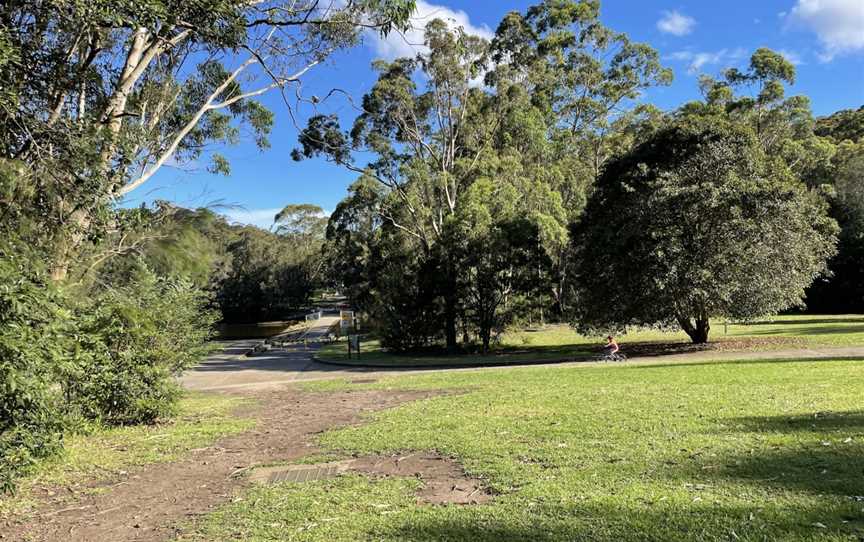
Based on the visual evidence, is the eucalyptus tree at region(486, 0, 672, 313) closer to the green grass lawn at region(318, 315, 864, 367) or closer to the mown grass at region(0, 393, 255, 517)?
the green grass lawn at region(318, 315, 864, 367)

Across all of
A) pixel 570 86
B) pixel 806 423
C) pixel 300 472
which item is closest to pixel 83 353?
pixel 300 472

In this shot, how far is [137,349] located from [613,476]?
6.70 m

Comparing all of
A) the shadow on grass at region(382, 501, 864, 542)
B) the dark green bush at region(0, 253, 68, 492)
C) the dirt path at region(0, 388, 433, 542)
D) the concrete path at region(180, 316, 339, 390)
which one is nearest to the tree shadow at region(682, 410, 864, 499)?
the shadow on grass at region(382, 501, 864, 542)

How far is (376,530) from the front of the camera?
3.86 m

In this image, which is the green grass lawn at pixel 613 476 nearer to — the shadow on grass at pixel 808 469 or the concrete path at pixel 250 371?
the shadow on grass at pixel 808 469

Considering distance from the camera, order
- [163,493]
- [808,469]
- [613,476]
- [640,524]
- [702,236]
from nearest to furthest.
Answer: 1. [640,524]
2. [808,469]
3. [613,476]
4. [163,493]
5. [702,236]

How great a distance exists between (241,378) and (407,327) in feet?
30.8

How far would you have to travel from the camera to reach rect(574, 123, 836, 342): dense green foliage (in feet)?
54.5

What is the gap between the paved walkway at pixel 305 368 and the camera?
14.8 metres

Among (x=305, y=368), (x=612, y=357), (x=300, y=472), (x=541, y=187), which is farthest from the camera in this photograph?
(x=541, y=187)

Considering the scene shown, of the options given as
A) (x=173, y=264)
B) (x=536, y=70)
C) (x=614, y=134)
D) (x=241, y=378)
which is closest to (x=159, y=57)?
(x=173, y=264)

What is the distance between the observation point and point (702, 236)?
1708cm

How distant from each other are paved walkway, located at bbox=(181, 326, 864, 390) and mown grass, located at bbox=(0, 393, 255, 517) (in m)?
2.79

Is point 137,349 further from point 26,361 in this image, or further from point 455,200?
point 455,200
